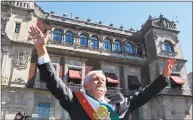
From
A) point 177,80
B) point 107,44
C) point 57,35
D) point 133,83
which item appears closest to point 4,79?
point 57,35

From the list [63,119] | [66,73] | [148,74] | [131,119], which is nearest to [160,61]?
[148,74]

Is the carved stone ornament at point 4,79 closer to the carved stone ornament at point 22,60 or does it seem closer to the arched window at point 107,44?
the carved stone ornament at point 22,60

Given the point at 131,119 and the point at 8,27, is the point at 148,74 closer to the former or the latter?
the point at 131,119

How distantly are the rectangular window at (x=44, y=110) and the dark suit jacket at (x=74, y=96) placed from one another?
12.7m

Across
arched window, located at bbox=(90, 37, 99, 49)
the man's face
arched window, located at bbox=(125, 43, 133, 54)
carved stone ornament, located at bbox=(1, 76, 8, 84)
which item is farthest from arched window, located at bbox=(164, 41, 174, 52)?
the man's face

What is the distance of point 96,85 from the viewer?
252 centimetres

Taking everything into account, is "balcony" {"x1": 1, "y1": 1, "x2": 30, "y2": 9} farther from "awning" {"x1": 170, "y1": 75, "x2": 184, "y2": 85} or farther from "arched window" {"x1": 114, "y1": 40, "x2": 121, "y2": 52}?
"awning" {"x1": 170, "y1": 75, "x2": 184, "y2": 85}

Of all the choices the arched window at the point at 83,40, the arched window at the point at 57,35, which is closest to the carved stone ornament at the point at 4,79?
the arched window at the point at 57,35

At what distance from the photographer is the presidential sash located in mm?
2291

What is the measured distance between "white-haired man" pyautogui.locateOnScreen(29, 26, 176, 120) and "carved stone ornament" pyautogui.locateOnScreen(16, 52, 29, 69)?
44.3 ft

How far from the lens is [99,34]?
1948 cm

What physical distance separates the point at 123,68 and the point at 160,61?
3255 millimetres

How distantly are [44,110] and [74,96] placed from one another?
13.0 metres

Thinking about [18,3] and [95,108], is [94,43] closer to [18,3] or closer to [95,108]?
[18,3]
